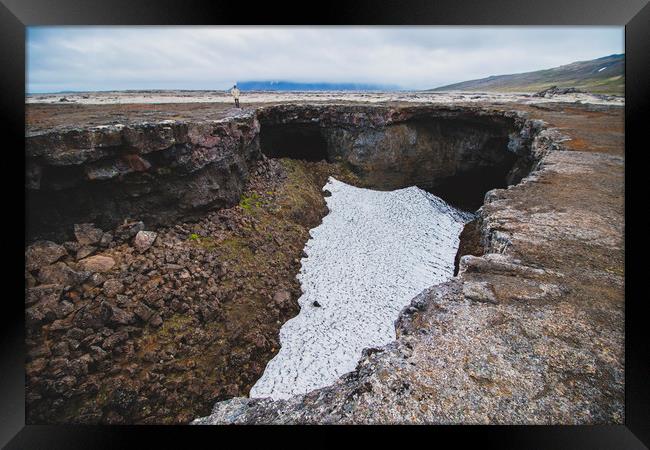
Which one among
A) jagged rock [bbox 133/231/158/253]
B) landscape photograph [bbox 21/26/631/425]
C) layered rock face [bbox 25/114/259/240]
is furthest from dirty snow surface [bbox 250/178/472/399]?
layered rock face [bbox 25/114/259/240]

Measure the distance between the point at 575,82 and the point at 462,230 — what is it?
9.61 meters

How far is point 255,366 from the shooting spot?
35.5ft

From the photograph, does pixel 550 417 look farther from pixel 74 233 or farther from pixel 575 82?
pixel 575 82

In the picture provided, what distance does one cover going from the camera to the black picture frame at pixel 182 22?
7.87 m

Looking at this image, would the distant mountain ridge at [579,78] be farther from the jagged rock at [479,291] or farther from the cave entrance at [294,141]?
the cave entrance at [294,141]

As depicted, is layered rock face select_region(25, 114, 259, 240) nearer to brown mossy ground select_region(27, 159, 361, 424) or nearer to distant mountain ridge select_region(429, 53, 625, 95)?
brown mossy ground select_region(27, 159, 361, 424)

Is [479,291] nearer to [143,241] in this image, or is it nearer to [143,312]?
Result: [143,312]

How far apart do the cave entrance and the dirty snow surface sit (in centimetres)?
312

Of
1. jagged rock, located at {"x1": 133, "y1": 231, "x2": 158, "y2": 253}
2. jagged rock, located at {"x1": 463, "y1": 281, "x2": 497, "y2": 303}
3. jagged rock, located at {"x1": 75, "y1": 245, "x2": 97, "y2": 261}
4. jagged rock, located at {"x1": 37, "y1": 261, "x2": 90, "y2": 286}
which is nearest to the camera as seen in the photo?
jagged rock, located at {"x1": 463, "y1": 281, "x2": 497, "y2": 303}

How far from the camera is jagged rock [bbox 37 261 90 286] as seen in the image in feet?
32.2

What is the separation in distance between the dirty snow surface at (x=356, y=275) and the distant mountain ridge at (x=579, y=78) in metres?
7.84

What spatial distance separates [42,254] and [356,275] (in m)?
11.2

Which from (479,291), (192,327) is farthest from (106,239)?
(479,291)
